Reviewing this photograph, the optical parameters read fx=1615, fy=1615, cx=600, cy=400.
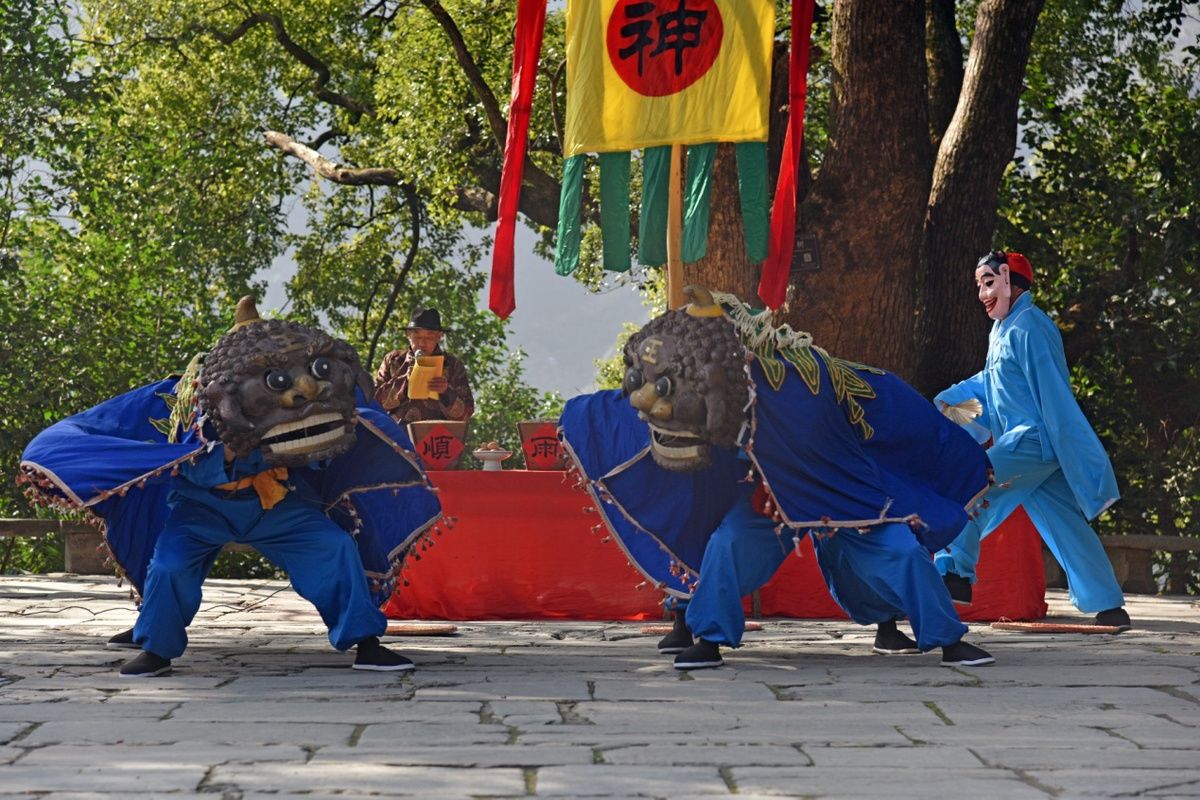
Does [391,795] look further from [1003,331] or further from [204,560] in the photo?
[1003,331]

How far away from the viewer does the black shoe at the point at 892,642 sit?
6199 mm

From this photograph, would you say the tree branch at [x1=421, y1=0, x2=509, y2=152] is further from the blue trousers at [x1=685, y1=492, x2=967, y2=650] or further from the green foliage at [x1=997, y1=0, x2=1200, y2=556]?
the blue trousers at [x1=685, y1=492, x2=967, y2=650]

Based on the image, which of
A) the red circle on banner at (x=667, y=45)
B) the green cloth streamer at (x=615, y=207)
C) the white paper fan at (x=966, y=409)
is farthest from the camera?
the green cloth streamer at (x=615, y=207)

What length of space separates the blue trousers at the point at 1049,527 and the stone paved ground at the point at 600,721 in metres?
0.60

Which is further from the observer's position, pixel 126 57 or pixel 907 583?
pixel 126 57

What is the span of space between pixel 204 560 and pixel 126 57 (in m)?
14.2

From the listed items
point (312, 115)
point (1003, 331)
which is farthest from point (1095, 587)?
point (312, 115)

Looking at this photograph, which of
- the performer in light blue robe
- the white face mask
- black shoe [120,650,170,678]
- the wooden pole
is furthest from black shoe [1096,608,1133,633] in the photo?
black shoe [120,650,170,678]

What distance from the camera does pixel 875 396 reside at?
5.87 metres

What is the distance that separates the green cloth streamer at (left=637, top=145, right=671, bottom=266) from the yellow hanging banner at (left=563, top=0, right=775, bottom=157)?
4.7 inches

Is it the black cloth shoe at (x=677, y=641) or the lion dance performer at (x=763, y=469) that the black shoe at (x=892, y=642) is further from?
the black cloth shoe at (x=677, y=641)

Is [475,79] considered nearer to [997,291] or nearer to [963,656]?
[997,291]

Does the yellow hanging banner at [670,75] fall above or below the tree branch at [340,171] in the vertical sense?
below

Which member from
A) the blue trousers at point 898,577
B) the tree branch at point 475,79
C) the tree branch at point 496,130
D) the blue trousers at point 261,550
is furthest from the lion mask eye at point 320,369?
the tree branch at point 475,79
